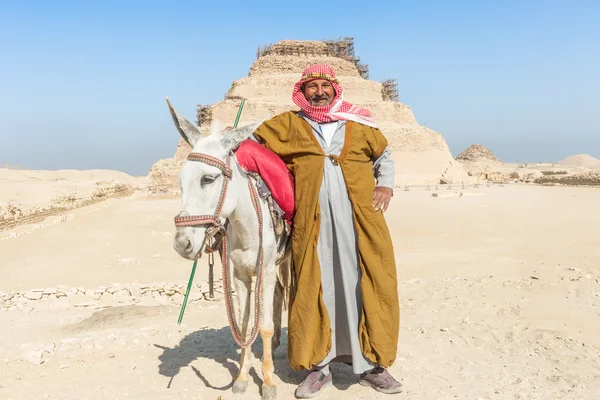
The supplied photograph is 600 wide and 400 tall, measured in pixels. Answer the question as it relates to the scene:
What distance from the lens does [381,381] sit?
11.0 feet

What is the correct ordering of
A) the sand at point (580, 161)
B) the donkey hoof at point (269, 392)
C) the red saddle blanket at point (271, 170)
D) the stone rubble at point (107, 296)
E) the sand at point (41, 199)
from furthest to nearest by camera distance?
the sand at point (580, 161)
the sand at point (41, 199)
the stone rubble at point (107, 296)
the donkey hoof at point (269, 392)
the red saddle blanket at point (271, 170)

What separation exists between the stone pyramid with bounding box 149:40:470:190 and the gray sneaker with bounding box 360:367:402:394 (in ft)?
100.0

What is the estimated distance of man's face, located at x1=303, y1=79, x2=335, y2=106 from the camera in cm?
328

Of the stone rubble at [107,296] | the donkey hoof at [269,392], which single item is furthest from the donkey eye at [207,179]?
the stone rubble at [107,296]

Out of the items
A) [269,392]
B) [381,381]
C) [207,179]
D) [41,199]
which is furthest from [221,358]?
[41,199]

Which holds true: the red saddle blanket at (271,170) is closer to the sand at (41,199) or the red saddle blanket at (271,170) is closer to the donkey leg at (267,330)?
the donkey leg at (267,330)

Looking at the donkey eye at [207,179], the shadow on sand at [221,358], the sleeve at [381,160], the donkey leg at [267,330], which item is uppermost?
the sleeve at [381,160]

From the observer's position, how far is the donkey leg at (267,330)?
10.4ft

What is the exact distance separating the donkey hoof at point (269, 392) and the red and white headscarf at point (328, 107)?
1913 mm

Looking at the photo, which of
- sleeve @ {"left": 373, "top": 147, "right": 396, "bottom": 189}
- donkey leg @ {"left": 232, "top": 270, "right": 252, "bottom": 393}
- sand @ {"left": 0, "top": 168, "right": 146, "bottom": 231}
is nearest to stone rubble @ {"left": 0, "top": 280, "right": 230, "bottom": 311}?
donkey leg @ {"left": 232, "top": 270, "right": 252, "bottom": 393}

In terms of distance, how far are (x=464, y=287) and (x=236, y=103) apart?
37.4m

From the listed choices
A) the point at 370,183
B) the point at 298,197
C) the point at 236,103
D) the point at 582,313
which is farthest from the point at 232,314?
the point at 236,103

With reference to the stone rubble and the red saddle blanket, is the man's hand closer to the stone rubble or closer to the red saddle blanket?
the red saddle blanket

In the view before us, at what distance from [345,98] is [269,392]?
41125mm
